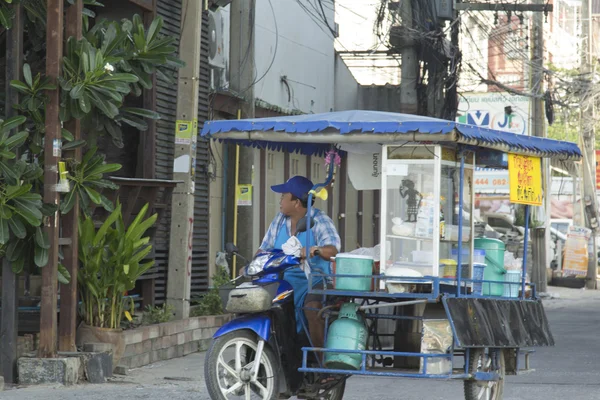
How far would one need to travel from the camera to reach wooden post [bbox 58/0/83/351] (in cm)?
1026

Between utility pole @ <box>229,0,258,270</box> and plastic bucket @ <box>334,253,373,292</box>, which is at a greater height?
utility pole @ <box>229,0,258,270</box>

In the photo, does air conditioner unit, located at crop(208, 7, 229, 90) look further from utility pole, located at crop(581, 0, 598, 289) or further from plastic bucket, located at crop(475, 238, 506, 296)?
utility pole, located at crop(581, 0, 598, 289)

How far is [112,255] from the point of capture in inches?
434

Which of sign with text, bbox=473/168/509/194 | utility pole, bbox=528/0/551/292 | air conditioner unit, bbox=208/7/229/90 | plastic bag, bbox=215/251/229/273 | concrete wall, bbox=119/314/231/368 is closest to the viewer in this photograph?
concrete wall, bbox=119/314/231/368

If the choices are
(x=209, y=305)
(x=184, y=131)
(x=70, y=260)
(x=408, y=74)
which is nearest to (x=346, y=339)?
(x=70, y=260)

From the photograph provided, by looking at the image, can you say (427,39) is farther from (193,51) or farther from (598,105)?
(598,105)

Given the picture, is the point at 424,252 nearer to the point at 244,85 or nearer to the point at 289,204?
the point at 289,204

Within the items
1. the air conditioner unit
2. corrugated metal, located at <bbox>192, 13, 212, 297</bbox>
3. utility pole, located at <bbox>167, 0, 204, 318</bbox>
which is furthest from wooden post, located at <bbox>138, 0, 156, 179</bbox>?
the air conditioner unit

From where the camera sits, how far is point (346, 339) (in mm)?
7656

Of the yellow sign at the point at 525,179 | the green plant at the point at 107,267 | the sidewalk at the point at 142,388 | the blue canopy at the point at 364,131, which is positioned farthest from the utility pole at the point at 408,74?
the blue canopy at the point at 364,131

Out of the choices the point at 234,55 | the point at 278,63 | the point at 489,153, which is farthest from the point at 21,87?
the point at 278,63

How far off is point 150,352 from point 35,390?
7.88ft

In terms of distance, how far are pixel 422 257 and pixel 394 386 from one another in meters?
3.15

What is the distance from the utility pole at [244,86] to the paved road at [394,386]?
5.71 feet
